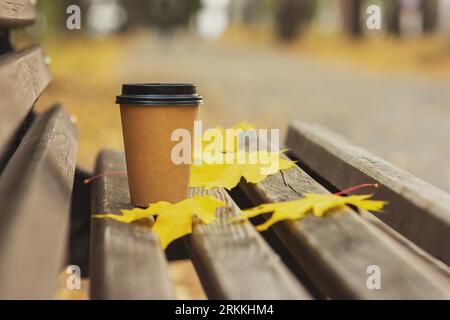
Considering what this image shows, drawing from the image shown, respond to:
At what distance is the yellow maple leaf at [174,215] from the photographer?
1.39 metres

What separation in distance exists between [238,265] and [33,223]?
345 millimetres

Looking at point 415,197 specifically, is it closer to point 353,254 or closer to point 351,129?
point 353,254

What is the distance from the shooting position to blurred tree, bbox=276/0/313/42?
73.5 feet

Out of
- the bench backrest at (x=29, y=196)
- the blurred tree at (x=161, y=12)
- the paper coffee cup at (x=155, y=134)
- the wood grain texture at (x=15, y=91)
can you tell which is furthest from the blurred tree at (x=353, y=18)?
the paper coffee cup at (x=155, y=134)

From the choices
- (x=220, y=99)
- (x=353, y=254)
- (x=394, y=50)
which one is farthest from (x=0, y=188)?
(x=394, y=50)

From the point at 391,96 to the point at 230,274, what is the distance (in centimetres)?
800

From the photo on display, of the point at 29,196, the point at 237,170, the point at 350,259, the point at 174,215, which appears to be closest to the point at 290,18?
the point at 237,170

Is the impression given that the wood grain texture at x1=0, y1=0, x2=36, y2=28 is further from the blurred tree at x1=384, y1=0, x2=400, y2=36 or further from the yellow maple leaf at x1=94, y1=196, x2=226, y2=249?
the blurred tree at x1=384, y1=0, x2=400, y2=36

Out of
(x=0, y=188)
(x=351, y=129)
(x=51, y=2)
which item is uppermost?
(x=51, y=2)

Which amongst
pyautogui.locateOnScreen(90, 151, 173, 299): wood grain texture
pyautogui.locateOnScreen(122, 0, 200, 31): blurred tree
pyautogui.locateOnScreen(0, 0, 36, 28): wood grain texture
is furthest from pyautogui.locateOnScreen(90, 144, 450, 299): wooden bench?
pyautogui.locateOnScreen(122, 0, 200, 31): blurred tree

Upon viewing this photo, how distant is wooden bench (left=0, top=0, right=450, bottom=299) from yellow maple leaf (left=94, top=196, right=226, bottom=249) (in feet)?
0.09

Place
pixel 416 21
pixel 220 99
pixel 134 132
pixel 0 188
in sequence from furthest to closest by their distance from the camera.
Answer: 1. pixel 416 21
2. pixel 220 99
3. pixel 134 132
4. pixel 0 188

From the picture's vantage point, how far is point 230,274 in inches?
44.2

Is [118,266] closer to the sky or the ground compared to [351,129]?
closer to the sky
